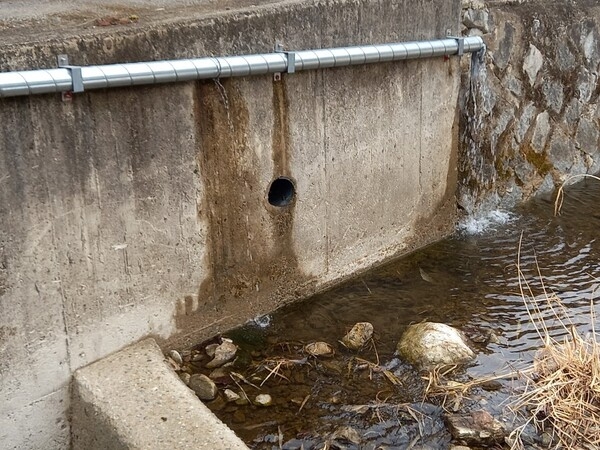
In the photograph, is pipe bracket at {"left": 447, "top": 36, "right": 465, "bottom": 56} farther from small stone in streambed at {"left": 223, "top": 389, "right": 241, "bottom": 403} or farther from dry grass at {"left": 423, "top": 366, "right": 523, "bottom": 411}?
small stone in streambed at {"left": 223, "top": 389, "right": 241, "bottom": 403}

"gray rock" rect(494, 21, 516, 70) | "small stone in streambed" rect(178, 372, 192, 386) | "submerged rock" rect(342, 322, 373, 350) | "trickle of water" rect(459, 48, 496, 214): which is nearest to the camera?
"small stone in streambed" rect(178, 372, 192, 386)

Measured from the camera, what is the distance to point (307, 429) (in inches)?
150

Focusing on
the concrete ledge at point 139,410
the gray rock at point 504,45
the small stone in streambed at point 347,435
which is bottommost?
the small stone in streambed at point 347,435

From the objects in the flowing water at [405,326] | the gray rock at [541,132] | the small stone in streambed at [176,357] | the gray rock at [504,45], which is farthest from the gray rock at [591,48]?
the small stone in streambed at [176,357]

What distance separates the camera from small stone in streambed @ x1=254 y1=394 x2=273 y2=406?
4.00 meters

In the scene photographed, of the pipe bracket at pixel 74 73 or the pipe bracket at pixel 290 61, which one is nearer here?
the pipe bracket at pixel 74 73

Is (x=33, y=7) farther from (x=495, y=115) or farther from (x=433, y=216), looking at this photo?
(x=495, y=115)

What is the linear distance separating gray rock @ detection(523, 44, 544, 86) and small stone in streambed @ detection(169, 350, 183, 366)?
4.43 meters

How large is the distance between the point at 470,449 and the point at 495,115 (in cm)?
378

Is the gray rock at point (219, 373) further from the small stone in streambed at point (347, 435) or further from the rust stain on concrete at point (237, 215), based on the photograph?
the small stone in streambed at point (347, 435)

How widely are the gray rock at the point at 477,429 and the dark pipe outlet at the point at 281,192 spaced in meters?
1.86

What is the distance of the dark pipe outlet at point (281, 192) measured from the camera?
4891 mm

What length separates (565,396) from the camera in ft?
12.5

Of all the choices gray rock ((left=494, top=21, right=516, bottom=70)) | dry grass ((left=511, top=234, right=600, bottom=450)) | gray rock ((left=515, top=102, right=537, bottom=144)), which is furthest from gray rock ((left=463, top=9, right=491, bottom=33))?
dry grass ((left=511, top=234, right=600, bottom=450))
